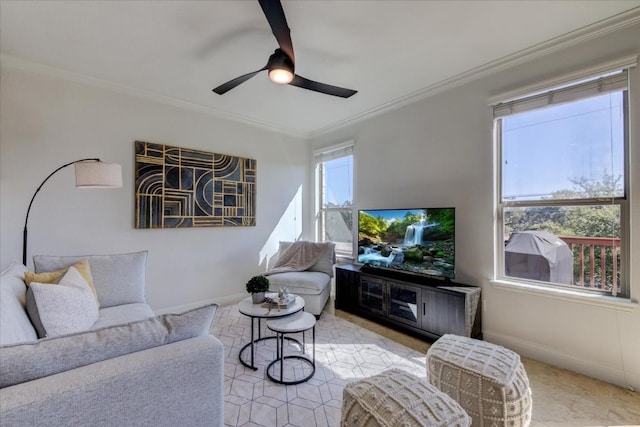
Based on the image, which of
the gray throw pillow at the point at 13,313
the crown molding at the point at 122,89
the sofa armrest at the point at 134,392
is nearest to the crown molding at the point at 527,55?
the crown molding at the point at 122,89

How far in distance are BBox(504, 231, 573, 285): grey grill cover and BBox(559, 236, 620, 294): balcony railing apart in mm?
47

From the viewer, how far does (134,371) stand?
921 mm

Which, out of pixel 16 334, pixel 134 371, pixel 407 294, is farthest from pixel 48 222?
pixel 407 294

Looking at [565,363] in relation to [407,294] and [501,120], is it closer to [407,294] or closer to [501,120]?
[407,294]

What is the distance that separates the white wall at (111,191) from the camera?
2547 millimetres

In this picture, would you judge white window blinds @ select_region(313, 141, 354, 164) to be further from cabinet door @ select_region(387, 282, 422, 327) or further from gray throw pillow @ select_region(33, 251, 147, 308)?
gray throw pillow @ select_region(33, 251, 147, 308)

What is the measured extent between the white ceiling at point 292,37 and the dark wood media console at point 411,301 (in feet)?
6.83

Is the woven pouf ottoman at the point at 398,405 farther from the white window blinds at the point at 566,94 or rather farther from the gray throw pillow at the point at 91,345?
the white window blinds at the point at 566,94

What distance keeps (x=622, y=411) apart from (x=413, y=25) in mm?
2905

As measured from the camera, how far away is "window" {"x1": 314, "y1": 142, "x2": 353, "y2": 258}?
4215 millimetres

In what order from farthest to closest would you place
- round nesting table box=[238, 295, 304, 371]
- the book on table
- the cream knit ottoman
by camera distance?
1. the book on table
2. round nesting table box=[238, 295, 304, 371]
3. the cream knit ottoman

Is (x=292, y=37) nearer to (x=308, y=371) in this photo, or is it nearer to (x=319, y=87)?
(x=319, y=87)

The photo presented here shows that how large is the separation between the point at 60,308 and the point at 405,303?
8.88 feet

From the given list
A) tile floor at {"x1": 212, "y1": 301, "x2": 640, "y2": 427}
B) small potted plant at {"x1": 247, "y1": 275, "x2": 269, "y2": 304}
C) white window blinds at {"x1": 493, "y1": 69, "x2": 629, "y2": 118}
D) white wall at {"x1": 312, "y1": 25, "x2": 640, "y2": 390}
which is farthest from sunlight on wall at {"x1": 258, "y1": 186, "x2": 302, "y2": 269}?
white window blinds at {"x1": 493, "y1": 69, "x2": 629, "y2": 118}
